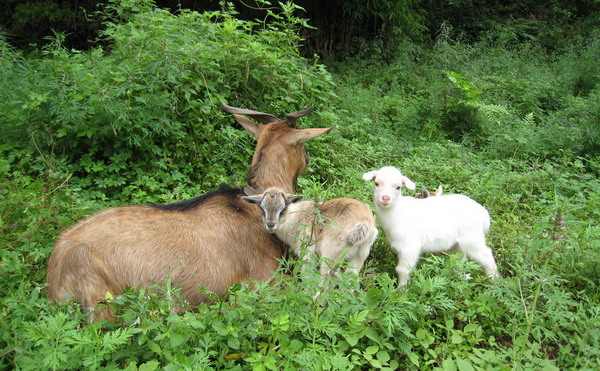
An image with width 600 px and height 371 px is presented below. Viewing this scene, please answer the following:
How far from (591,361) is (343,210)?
190cm

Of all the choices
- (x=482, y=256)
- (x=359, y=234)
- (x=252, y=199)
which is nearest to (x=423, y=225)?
(x=482, y=256)

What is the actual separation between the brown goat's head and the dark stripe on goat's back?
0.18 m

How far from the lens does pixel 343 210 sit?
358cm

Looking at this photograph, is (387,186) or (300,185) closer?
(387,186)

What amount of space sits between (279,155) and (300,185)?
4.11 feet

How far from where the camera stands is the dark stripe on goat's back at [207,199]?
11.8 ft

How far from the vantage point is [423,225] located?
372 centimetres

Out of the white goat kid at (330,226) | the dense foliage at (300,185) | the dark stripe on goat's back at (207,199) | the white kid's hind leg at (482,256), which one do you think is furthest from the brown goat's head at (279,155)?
the white kid's hind leg at (482,256)

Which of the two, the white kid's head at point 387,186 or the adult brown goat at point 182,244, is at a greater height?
the white kid's head at point 387,186

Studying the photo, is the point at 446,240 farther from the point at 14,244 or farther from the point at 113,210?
the point at 14,244

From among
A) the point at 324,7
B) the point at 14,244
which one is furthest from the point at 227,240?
the point at 324,7

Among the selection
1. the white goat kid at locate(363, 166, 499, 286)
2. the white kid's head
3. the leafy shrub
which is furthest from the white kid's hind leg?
the leafy shrub

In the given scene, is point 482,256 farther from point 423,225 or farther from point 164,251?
point 164,251

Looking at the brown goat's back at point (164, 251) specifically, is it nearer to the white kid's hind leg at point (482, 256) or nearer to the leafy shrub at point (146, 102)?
the leafy shrub at point (146, 102)
